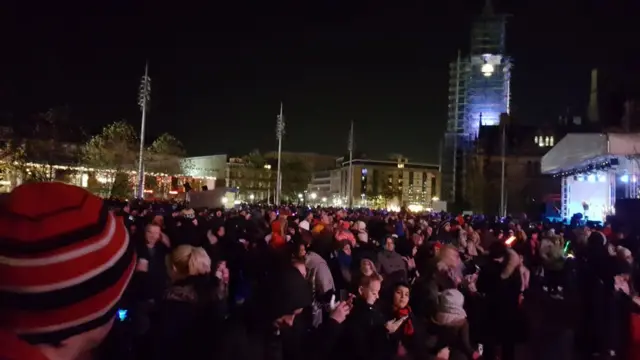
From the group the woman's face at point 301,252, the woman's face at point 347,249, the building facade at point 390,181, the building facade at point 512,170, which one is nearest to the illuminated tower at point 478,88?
the building facade at point 512,170

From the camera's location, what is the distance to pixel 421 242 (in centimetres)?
1301

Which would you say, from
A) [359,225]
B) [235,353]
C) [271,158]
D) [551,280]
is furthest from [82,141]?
[271,158]

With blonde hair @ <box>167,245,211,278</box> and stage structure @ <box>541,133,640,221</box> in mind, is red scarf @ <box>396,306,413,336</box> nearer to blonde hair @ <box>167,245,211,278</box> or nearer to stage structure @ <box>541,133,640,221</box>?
blonde hair @ <box>167,245,211,278</box>

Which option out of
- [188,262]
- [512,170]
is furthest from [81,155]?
[188,262]

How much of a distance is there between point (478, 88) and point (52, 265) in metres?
88.6

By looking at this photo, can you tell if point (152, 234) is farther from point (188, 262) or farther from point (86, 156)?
point (86, 156)

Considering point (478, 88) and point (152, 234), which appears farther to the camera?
point (478, 88)

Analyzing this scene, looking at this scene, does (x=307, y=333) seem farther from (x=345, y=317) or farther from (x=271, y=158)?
(x=271, y=158)

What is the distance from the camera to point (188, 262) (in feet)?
18.9

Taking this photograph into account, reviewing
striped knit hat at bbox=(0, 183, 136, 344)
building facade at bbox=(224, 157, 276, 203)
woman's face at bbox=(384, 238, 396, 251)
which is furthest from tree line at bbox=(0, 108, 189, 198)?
building facade at bbox=(224, 157, 276, 203)

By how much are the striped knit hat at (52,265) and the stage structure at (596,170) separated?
31.9m

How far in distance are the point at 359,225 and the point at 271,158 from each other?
132 metres

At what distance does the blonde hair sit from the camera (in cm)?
569

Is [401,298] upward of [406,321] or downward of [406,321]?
upward
